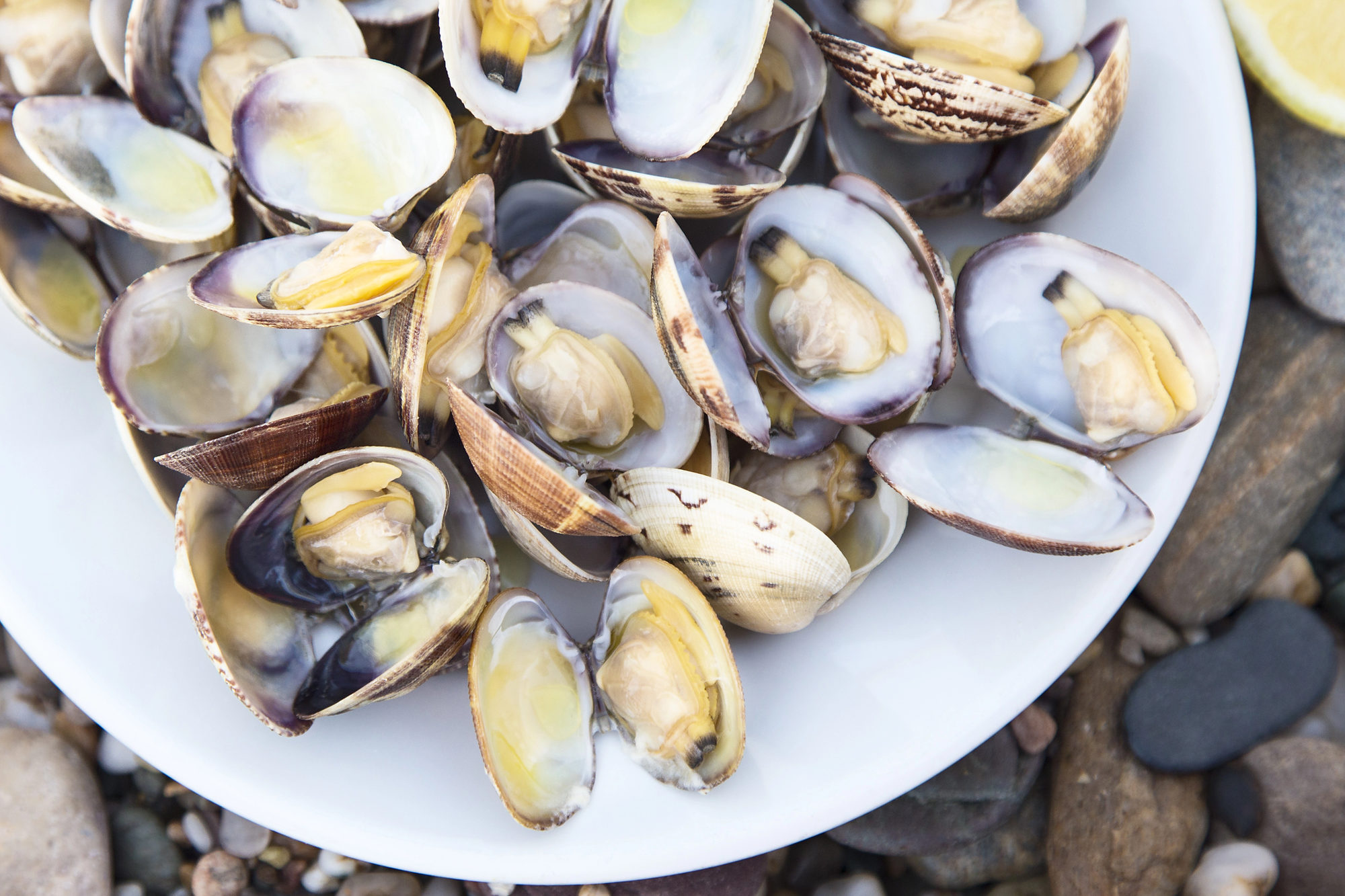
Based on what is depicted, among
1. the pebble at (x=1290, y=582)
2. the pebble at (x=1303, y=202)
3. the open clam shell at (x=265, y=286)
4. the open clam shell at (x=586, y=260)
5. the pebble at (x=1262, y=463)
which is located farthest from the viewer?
the pebble at (x=1290, y=582)

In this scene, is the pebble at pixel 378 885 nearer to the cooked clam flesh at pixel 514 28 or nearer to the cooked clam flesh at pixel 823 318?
the cooked clam flesh at pixel 823 318

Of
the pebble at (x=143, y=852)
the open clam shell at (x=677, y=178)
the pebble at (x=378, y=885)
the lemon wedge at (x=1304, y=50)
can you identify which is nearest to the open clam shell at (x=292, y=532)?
the open clam shell at (x=677, y=178)

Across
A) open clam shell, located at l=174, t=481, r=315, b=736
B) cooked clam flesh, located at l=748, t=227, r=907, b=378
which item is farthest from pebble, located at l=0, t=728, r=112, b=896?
cooked clam flesh, located at l=748, t=227, r=907, b=378

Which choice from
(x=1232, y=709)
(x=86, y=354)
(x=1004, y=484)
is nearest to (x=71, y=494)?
(x=86, y=354)

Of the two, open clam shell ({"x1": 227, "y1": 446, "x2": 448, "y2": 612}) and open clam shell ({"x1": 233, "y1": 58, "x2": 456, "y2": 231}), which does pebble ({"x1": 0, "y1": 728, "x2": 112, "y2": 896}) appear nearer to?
open clam shell ({"x1": 227, "y1": 446, "x2": 448, "y2": 612})

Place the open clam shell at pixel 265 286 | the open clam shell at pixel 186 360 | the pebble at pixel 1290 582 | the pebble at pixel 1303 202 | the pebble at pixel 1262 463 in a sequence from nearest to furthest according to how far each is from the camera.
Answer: the open clam shell at pixel 265 286 → the open clam shell at pixel 186 360 → the pebble at pixel 1303 202 → the pebble at pixel 1262 463 → the pebble at pixel 1290 582

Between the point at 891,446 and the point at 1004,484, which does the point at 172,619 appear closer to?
the point at 891,446

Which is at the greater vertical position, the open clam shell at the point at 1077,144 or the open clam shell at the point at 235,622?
the open clam shell at the point at 1077,144
